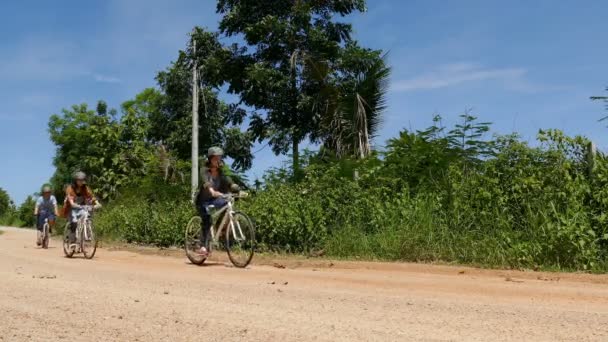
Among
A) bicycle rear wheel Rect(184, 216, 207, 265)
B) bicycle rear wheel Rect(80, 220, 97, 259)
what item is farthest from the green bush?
bicycle rear wheel Rect(80, 220, 97, 259)

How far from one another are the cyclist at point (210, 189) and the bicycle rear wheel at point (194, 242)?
154 mm

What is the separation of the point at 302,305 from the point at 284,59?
15.4 m

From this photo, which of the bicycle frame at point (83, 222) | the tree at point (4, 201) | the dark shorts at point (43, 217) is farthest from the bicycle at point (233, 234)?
the tree at point (4, 201)

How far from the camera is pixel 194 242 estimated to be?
11008mm

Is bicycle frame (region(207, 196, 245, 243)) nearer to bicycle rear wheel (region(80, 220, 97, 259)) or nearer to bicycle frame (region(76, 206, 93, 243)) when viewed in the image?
bicycle rear wheel (region(80, 220, 97, 259))

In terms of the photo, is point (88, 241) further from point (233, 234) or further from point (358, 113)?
point (358, 113)

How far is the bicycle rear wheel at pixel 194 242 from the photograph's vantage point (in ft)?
35.7

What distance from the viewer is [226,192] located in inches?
423

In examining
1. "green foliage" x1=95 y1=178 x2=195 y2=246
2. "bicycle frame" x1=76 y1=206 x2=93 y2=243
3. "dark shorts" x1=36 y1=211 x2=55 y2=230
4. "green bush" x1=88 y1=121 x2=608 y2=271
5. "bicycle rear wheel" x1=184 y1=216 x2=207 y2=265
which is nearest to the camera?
"green bush" x1=88 y1=121 x2=608 y2=271

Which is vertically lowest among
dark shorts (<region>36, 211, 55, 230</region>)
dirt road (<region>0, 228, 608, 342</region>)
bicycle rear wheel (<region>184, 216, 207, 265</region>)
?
dirt road (<region>0, 228, 608, 342</region>)

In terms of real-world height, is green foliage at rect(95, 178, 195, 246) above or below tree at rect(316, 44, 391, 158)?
below

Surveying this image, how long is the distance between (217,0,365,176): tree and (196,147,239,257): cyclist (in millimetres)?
8331

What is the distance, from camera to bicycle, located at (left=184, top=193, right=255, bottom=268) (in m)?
10.2

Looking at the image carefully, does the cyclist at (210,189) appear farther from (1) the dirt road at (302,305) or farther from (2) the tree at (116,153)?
(2) the tree at (116,153)
